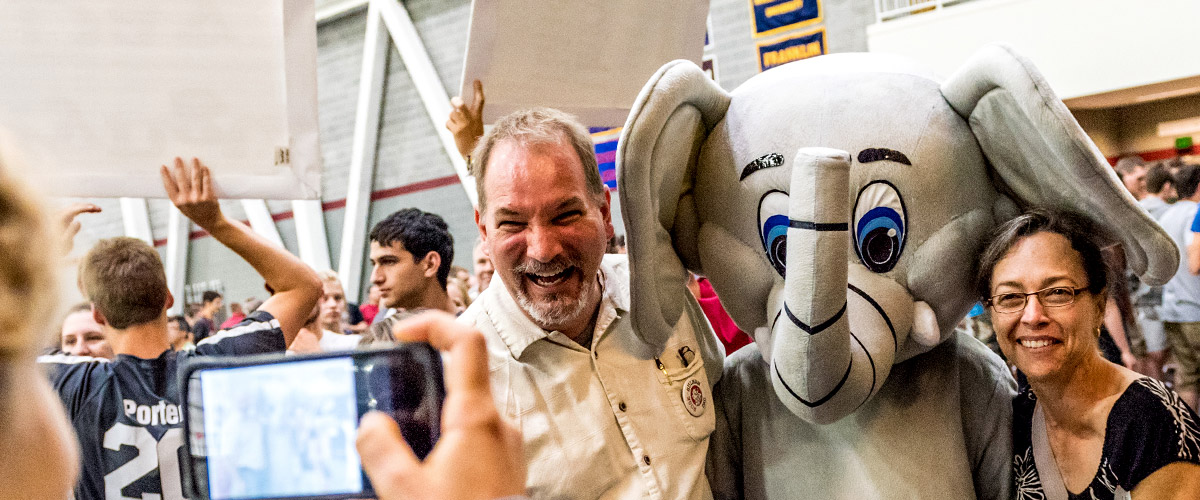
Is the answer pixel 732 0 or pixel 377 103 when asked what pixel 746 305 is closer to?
pixel 732 0

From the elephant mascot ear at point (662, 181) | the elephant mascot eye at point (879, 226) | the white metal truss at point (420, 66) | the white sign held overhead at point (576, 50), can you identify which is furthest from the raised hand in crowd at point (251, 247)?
the white metal truss at point (420, 66)

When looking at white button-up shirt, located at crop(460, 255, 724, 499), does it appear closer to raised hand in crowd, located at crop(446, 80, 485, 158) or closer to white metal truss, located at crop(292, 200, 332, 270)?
raised hand in crowd, located at crop(446, 80, 485, 158)

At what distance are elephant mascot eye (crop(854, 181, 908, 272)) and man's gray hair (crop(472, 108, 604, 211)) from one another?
49 centimetres

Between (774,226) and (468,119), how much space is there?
0.84 meters

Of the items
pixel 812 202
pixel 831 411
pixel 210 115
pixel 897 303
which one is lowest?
pixel 831 411

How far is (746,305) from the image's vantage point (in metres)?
1.85

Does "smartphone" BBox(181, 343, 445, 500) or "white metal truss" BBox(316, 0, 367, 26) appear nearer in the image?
"smartphone" BBox(181, 343, 445, 500)

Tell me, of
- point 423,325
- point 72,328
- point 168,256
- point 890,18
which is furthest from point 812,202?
point 168,256

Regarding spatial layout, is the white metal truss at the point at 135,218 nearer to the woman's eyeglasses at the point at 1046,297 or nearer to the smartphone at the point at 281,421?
the woman's eyeglasses at the point at 1046,297

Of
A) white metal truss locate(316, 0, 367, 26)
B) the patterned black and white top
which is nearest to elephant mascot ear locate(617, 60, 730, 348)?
the patterned black and white top

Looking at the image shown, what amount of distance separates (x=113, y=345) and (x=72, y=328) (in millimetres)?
1894

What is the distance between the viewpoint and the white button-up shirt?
5.60 feet

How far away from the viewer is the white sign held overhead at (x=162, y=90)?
1934mm

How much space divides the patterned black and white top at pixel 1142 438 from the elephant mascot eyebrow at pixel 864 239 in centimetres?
22
